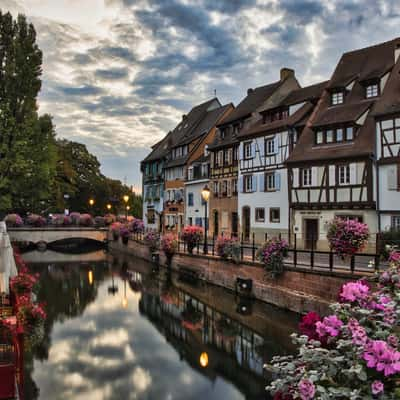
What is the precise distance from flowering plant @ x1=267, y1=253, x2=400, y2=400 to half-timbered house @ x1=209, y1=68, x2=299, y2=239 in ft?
89.0

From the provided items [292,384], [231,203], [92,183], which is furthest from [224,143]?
[92,183]

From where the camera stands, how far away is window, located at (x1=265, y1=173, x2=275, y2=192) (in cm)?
2861

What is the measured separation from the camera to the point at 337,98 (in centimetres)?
2502

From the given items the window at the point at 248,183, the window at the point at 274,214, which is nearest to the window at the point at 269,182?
the window at the point at 274,214

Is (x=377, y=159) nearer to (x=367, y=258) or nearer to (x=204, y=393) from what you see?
(x=367, y=258)

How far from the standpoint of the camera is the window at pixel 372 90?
23.1 metres

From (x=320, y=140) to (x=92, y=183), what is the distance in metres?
49.3

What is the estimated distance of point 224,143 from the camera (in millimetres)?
34375

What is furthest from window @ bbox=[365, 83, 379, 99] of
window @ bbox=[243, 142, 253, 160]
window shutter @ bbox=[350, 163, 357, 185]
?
window @ bbox=[243, 142, 253, 160]

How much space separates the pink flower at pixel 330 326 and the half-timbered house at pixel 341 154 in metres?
18.5

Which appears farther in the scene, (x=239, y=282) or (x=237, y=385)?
(x=239, y=282)

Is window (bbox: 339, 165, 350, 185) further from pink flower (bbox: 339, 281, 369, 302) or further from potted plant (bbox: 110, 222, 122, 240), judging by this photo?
potted plant (bbox: 110, 222, 122, 240)

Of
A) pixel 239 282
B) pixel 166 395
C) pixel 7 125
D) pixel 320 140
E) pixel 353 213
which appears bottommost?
pixel 166 395

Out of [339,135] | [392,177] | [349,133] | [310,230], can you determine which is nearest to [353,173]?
[392,177]
